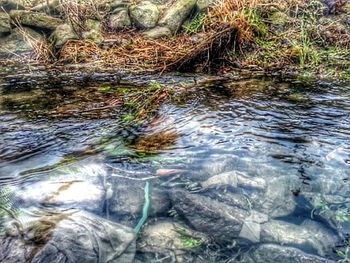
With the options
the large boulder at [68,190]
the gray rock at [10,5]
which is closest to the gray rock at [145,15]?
the gray rock at [10,5]

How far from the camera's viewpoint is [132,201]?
2.00m

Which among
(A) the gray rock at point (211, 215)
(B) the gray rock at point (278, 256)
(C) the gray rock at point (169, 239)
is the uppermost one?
(A) the gray rock at point (211, 215)

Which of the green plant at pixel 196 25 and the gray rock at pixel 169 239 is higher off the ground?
the green plant at pixel 196 25

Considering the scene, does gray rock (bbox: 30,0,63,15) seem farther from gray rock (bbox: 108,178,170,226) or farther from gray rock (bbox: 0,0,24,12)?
gray rock (bbox: 108,178,170,226)

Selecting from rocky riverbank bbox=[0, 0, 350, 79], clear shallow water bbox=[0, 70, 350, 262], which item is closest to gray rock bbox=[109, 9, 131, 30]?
rocky riverbank bbox=[0, 0, 350, 79]

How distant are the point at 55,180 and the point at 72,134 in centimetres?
70

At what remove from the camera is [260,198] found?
2.03 meters

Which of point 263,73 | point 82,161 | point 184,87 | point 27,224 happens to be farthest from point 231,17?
point 27,224

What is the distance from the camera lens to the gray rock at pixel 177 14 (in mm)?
6074

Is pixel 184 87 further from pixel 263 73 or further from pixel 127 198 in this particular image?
pixel 127 198

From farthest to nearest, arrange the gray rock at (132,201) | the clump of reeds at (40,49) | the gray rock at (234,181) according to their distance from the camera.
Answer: the clump of reeds at (40,49) → the gray rock at (234,181) → the gray rock at (132,201)

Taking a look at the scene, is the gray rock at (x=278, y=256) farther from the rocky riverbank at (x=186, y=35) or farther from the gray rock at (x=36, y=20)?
the gray rock at (x=36, y=20)

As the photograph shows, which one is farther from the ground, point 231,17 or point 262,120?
point 231,17

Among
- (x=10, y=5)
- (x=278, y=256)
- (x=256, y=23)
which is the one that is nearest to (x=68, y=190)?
(x=278, y=256)
